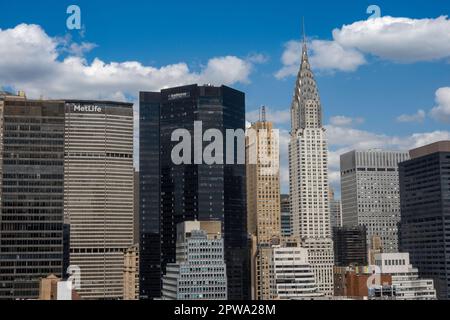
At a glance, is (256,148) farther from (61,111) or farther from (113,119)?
(113,119)

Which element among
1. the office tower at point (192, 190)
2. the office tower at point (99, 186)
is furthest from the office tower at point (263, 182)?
the office tower at point (99, 186)

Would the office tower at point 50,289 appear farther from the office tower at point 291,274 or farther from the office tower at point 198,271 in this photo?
the office tower at point 291,274

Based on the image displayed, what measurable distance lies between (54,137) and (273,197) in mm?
23423

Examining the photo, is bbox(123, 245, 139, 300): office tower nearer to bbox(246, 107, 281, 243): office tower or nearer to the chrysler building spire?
bbox(246, 107, 281, 243): office tower

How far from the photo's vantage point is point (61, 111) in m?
49.9

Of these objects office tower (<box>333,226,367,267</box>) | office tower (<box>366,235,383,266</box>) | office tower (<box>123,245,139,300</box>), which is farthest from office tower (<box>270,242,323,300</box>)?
office tower (<box>123,245,139,300</box>)

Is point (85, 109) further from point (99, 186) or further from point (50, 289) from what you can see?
point (50, 289)

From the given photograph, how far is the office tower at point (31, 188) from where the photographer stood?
153ft

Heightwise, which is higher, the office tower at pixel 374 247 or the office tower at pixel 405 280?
the office tower at pixel 374 247

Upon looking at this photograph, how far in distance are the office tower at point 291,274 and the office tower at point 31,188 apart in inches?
610

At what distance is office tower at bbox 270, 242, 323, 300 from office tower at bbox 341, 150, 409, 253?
25.2m

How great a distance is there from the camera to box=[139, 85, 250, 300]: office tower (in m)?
55.3
